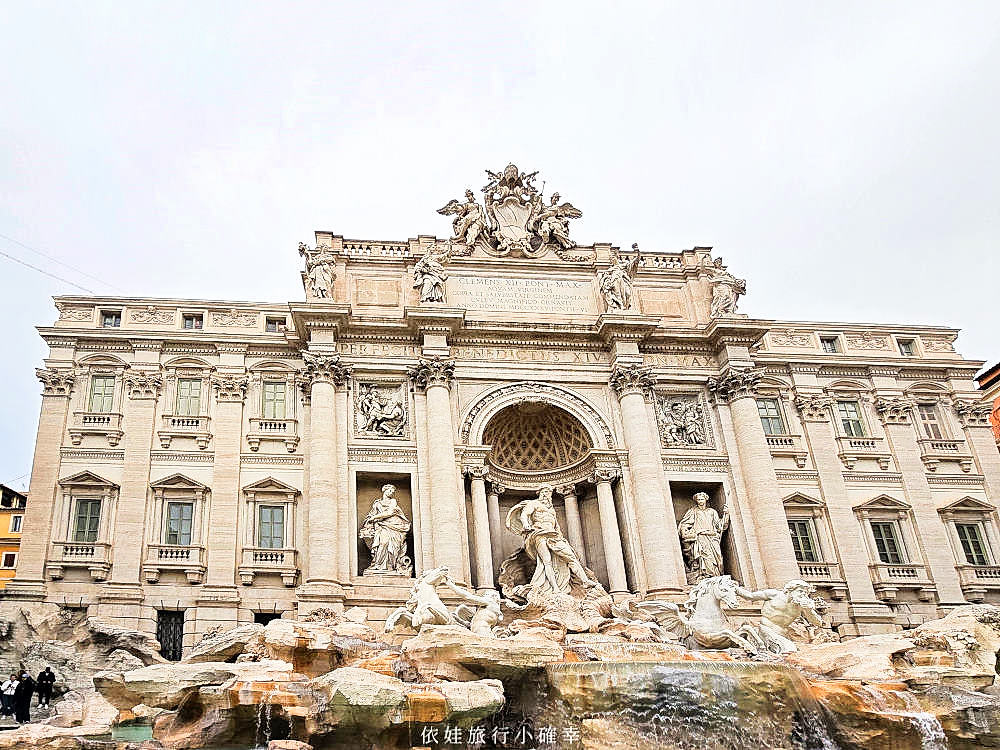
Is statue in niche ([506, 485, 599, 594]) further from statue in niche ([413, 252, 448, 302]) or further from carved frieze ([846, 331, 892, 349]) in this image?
carved frieze ([846, 331, 892, 349])

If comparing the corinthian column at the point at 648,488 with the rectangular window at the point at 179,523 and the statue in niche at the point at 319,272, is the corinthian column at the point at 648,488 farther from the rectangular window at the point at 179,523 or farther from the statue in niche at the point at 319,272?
the rectangular window at the point at 179,523

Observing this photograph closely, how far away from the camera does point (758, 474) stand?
28.8 meters

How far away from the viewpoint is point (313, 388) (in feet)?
90.3

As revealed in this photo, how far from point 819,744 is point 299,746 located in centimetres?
979

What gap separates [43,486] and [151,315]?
6.59m

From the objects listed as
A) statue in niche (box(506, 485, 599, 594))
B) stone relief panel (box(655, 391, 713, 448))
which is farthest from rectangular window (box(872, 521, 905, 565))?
statue in niche (box(506, 485, 599, 594))

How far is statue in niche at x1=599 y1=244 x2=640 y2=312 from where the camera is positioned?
3027 cm

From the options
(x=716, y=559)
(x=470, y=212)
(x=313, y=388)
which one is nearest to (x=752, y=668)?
(x=716, y=559)

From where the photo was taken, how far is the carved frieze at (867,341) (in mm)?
33812

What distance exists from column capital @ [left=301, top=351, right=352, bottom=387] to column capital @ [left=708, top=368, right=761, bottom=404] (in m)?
13.0

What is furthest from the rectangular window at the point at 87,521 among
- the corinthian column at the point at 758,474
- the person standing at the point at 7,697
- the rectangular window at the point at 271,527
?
the corinthian column at the point at 758,474

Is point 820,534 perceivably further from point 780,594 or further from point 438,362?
point 438,362

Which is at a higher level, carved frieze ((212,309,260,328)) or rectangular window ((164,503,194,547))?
carved frieze ((212,309,260,328))

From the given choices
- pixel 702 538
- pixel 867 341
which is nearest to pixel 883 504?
pixel 867 341
